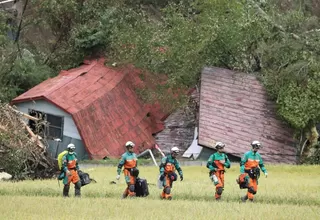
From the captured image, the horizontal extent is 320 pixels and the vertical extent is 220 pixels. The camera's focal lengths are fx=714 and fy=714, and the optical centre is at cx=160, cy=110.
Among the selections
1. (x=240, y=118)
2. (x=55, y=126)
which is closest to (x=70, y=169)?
(x=55, y=126)

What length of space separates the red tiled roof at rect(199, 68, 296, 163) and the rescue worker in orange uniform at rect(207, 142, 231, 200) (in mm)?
15931

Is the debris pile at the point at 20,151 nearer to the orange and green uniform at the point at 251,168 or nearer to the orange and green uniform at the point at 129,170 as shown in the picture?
the orange and green uniform at the point at 129,170

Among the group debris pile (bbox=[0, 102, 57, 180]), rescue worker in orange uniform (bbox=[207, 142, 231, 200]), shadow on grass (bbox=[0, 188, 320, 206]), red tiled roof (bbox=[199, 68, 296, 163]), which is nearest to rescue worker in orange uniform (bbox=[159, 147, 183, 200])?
shadow on grass (bbox=[0, 188, 320, 206])

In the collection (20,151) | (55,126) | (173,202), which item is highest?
(55,126)

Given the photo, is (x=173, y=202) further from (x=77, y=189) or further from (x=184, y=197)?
(x=77, y=189)

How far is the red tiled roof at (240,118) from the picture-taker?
121 feet

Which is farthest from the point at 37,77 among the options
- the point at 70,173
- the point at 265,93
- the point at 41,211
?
the point at 41,211

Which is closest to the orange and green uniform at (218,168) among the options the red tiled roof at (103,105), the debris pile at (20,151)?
the debris pile at (20,151)

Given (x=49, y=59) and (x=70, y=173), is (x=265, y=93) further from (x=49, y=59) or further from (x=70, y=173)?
(x=70, y=173)

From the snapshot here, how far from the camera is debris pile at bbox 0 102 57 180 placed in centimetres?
2986

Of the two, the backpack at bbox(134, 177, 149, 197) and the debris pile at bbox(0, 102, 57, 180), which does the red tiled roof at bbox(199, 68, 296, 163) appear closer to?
the debris pile at bbox(0, 102, 57, 180)

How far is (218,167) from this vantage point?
20.0m

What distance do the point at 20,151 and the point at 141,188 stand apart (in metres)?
10.9

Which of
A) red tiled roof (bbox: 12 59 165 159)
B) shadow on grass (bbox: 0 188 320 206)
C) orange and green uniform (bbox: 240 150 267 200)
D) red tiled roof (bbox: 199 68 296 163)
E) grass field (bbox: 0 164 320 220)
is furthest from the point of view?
red tiled roof (bbox: 12 59 165 159)
